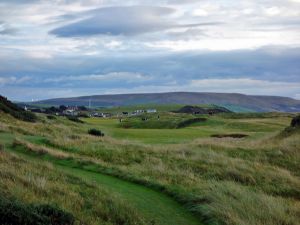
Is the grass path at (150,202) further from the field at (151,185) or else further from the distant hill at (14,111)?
the distant hill at (14,111)

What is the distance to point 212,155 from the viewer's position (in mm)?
24453

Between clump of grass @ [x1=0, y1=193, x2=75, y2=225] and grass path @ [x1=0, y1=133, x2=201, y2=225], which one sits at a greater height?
clump of grass @ [x1=0, y1=193, x2=75, y2=225]

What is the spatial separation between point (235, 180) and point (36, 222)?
1166 centimetres

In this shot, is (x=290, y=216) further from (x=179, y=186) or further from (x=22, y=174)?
(x=22, y=174)

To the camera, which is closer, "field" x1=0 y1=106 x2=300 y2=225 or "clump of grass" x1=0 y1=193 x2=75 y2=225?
"clump of grass" x1=0 y1=193 x2=75 y2=225

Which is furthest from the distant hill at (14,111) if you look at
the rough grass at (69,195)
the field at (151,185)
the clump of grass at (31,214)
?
the clump of grass at (31,214)

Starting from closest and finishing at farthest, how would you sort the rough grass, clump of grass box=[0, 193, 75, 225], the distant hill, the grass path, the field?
clump of grass box=[0, 193, 75, 225] → the rough grass → the field → the grass path → the distant hill

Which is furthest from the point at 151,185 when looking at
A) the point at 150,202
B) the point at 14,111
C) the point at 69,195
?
the point at 14,111

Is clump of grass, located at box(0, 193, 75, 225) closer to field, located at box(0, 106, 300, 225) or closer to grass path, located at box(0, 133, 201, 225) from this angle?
field, located at box(0, 106, 300, 225)

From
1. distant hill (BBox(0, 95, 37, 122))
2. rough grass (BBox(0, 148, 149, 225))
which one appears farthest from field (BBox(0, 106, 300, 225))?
distant hill (BBox(0, 95, 37, 122))

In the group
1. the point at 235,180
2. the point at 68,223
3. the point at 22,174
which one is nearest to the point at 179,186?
the point at 235,180

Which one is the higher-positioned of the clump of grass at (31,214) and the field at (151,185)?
the clump of grass at (31,214)

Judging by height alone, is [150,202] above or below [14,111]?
below

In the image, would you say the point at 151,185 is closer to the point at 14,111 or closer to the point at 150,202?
the point at 150,202
